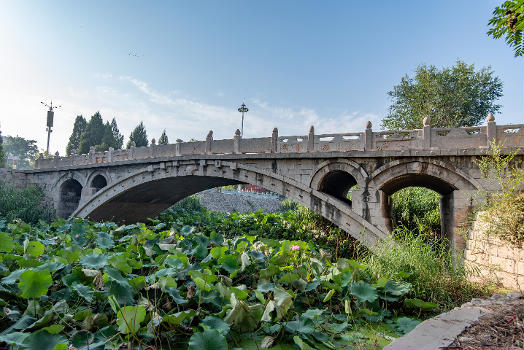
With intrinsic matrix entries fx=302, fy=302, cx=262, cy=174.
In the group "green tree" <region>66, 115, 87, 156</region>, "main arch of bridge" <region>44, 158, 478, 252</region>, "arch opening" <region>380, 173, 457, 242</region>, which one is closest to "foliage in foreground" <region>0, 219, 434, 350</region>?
"main arch of bridge" <region>44, 158, 478, 252</region>

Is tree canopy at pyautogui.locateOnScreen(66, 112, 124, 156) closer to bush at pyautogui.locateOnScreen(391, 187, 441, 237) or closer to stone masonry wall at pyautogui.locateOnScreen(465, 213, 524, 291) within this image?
bush at pyautogui.locateOnScreen(391, 187, 441, 237)

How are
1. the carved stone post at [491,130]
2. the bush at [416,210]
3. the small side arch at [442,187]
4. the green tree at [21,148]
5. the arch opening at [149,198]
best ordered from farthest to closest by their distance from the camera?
the green tree at [21,148] < the arch opening at [149,198] < the bush at [416,210] < the small side arch at [442,187] < the carved stone post at [491,130]

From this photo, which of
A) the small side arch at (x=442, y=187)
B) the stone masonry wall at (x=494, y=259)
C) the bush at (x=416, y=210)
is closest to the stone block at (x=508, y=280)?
the stone masonry wall at (x=494, y=259)

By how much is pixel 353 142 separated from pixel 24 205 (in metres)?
18.8

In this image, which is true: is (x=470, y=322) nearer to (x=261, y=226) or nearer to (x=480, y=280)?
(x=480, y=280)

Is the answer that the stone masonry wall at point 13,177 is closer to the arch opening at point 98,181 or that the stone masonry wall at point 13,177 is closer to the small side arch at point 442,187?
the arch opening at point 98,181

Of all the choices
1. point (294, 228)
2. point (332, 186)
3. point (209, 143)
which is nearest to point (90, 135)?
point (209, 143)

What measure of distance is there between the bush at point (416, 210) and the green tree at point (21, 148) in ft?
268

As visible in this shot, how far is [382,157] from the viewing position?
30.1ft

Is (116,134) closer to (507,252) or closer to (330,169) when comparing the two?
(330,169)

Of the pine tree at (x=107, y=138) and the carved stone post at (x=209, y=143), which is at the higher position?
the pine tree at (x=107, y=138)

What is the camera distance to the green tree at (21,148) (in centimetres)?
7056

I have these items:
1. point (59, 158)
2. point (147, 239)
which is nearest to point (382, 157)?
point (147, 239)

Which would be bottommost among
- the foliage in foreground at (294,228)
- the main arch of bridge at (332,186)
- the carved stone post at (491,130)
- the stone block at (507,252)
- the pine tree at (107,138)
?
the foliage in foreground at (294,228)
